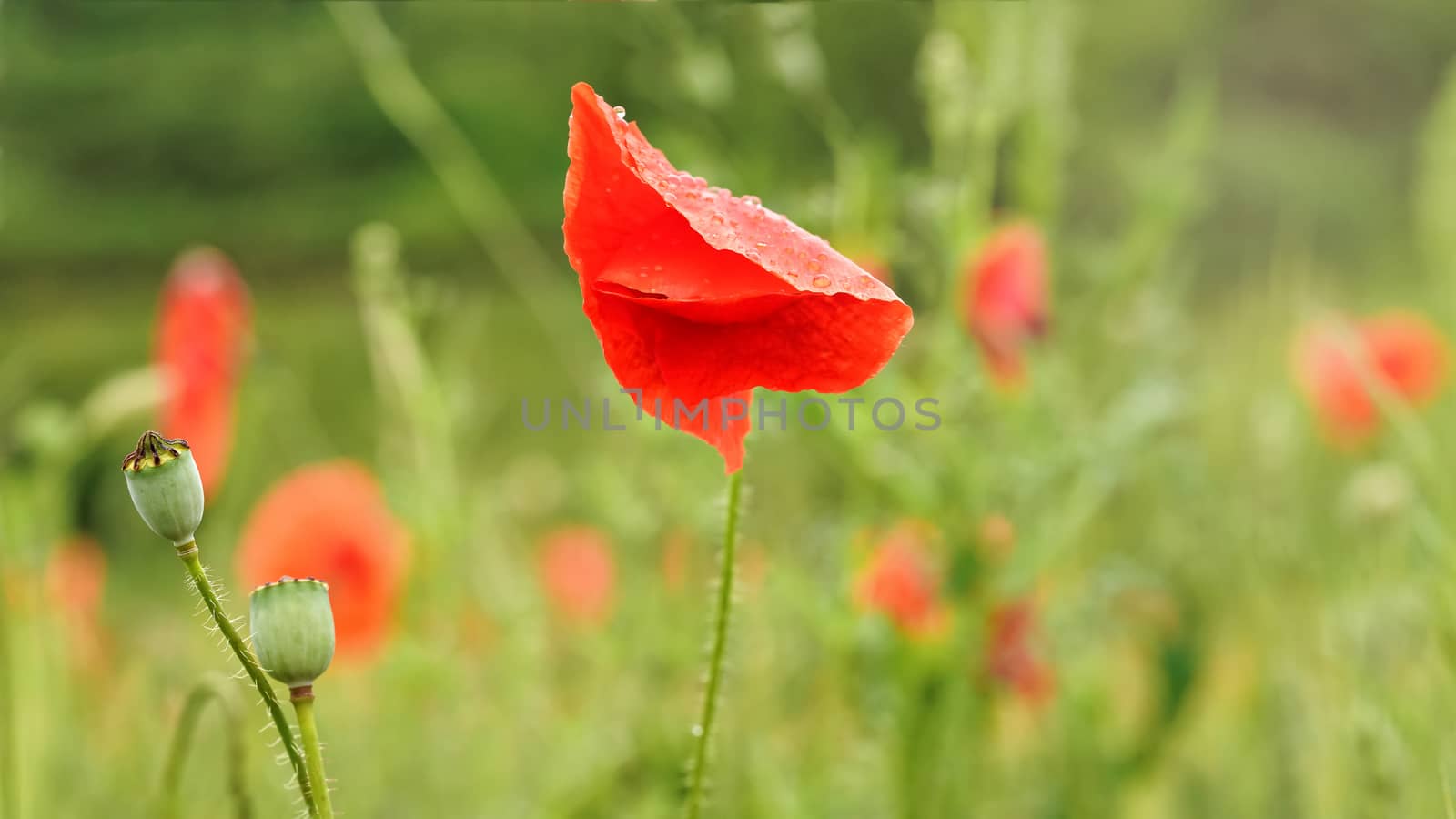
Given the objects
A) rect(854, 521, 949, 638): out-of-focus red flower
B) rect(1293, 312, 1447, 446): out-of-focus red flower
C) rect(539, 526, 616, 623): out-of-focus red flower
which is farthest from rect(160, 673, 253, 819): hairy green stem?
rect(1293, 312, 1447, 446): out-of-focus red flower

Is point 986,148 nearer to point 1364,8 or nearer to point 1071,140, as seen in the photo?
point 1071,140

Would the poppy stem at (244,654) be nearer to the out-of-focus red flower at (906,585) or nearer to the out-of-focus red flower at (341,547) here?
the out-of-focus red flower at (906,585)

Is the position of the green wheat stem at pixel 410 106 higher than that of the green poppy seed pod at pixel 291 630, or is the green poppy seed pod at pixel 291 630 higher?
the green wheat stem at pixel 410 106

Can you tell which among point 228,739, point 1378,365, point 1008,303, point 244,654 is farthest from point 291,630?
point 1378,365

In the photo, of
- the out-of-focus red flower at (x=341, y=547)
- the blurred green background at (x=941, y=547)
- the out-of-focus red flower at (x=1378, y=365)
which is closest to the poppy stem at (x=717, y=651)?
the blurred green background at (x=941, y=547)

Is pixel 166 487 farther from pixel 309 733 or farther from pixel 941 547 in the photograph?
pixel 941 547

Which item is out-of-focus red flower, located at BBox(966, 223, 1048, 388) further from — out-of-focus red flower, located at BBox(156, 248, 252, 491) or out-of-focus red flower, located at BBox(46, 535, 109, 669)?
out-of-focus red flower, located at BBox(46, 535, 109, 669)

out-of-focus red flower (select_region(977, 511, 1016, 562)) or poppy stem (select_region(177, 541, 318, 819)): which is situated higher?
out-of-focus red flower (select_region(977, 511, 1016, 562))
